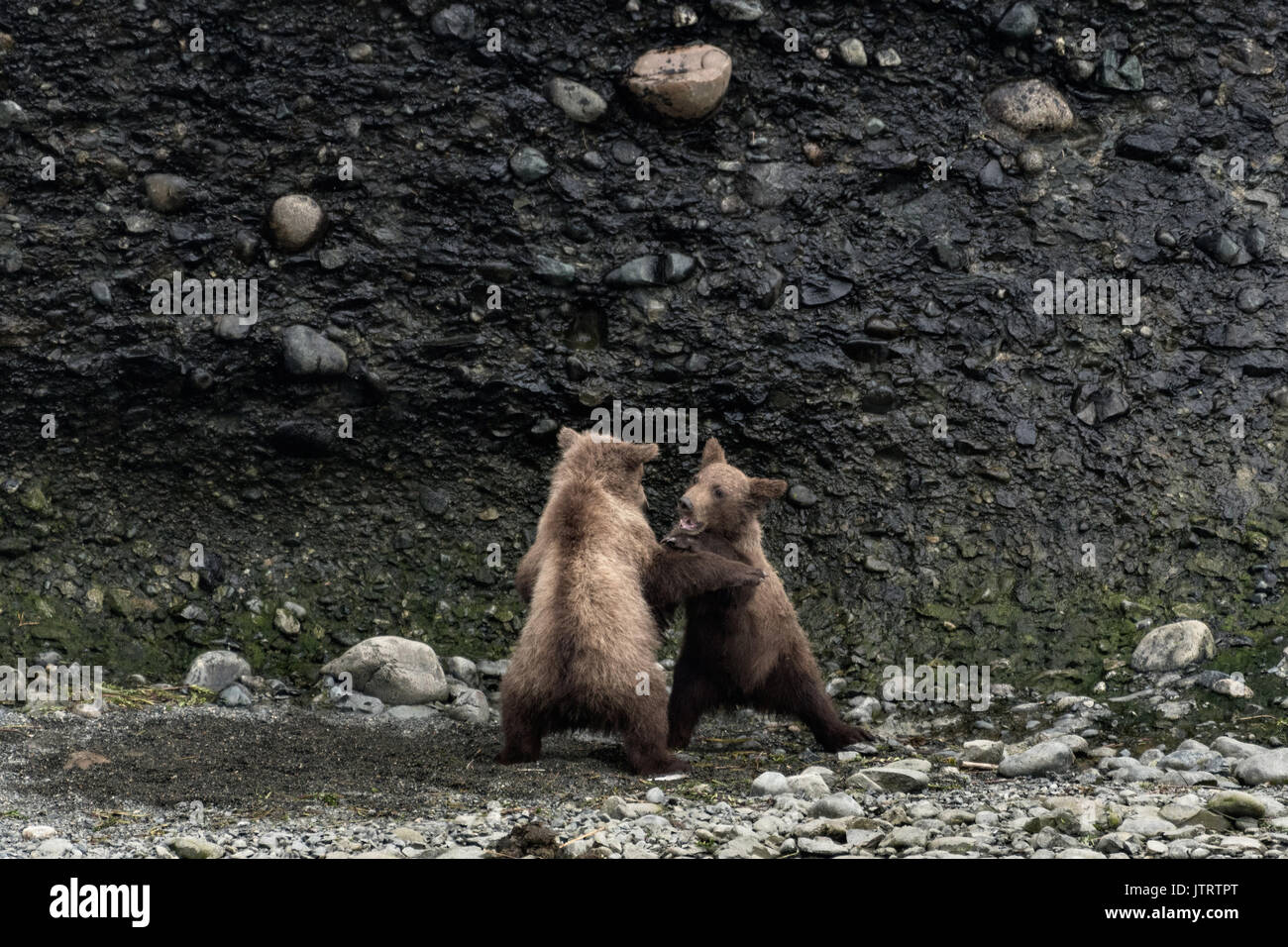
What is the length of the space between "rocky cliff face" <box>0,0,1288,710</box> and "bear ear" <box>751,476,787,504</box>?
1972mm

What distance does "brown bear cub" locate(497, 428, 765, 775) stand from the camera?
704cm

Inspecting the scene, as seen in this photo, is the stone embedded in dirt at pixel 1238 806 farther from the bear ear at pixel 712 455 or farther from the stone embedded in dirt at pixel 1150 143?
the stone embedded in dirt at pixel 1150 143

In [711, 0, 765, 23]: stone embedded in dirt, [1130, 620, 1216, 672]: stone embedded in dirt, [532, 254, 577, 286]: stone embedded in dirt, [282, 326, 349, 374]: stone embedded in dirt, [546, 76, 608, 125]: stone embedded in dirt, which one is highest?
[711, 0, 765, 23]: stone embedded in dirt

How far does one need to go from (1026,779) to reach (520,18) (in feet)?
20.4

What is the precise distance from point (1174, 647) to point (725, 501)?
3143 millimetres

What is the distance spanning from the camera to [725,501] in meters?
8.18

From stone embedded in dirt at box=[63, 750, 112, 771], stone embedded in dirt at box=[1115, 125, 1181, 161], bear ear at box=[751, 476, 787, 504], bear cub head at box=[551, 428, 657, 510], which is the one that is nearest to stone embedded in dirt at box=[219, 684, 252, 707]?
stone embedded in dirt at box=[63, 750, 112, 771]

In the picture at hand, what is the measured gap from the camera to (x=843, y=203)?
34.2 ft

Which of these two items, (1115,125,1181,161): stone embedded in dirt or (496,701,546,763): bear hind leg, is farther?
(1115,125,1181,161): stone embedded in dirt

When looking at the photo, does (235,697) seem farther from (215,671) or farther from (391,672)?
(391,672)

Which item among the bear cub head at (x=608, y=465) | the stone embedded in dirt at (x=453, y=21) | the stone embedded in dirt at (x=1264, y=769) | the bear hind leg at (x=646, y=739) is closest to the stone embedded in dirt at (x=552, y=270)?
the stone embedded in dirt at (x=453, y=21)

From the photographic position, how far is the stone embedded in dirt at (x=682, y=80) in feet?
33.5

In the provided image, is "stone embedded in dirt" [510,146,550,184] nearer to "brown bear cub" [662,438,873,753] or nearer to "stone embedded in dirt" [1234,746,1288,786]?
"brown bear cub" [662,438,873,753]

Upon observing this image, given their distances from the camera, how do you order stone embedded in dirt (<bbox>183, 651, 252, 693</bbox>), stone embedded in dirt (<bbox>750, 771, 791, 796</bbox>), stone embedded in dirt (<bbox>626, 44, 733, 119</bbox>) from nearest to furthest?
1. stone embedded in dirt (<bbox>750, 771, 791, 796</bbox>)
2. stone embedded in dirt (<bbox>183, 651, 252, 693</bbox>)
3. stone embedded in dirt (<bbox>626, 44, 733, 119</bbox>)
